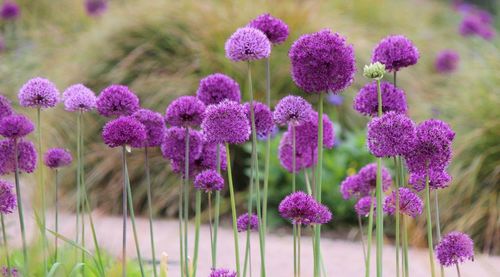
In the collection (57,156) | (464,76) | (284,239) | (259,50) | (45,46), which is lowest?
(284,239)

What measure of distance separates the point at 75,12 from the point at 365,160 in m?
5.26

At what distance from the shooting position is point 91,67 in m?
6.59

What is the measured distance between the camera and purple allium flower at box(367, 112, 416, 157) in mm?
1858

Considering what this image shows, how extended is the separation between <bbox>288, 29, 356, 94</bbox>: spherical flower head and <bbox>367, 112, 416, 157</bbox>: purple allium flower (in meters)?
0.16

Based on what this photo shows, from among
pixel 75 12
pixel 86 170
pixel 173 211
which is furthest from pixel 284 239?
pixel 75 12

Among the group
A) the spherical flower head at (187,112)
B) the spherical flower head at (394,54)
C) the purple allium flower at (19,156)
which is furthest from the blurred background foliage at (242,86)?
the purple allium flower at (19,156)

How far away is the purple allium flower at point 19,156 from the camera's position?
91.9 inches

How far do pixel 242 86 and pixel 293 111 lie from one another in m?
4.15

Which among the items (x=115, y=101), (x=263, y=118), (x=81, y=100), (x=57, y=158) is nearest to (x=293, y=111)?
(x=263, y=118)

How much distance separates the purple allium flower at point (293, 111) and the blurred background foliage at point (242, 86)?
3.16 meters

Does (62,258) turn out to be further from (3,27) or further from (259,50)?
(3,27)

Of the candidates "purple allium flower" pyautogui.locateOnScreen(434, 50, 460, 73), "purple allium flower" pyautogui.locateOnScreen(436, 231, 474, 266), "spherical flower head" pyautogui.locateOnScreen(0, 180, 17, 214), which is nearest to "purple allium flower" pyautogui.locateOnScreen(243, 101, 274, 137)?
"purple allium flower" pyautogui.locateOnScreen(436, 231, 474, 266)

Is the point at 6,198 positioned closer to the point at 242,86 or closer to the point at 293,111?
the point at 293,111

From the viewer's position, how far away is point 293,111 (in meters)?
2.17
